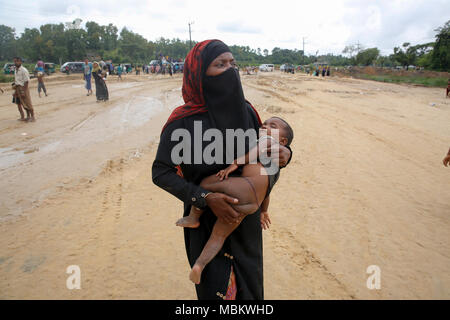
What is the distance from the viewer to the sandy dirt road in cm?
274

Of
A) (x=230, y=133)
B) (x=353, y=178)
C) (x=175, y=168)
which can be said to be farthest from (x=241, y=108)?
(x=353, y=178)

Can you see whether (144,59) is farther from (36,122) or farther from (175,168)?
(175,168)

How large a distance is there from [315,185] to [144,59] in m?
59.3

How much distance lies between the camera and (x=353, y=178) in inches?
200

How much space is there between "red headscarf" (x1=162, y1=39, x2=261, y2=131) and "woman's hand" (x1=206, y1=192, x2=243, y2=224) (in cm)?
45

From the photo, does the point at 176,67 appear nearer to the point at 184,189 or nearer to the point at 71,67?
the point at 71,67

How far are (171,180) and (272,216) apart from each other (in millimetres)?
2728

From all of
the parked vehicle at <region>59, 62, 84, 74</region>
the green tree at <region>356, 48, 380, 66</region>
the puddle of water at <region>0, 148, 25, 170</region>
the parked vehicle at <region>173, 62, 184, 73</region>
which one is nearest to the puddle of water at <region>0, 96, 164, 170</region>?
the puddle of water at <region>0, 148, 25, 170</region>

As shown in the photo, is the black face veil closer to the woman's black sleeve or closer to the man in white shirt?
the woman's black sleeve

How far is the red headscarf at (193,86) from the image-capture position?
1497 millimetres

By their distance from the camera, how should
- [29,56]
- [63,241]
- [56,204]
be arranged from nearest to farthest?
[63,241]
[56,204]
[29,56]

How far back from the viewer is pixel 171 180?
56.5 inches

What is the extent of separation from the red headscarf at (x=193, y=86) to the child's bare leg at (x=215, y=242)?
1.91ft

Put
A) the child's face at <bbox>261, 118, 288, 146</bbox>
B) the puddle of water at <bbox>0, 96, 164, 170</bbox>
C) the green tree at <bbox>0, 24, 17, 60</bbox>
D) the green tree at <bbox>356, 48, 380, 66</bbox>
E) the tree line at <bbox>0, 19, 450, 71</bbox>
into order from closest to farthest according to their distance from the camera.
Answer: the child's face at <bbox>261, 118, 288, 146</bbox>
the puddle of water at <bbox>0, 96, 164, 170</bbox>
the tree line at <bbox>0, 19, 450, 71</bbox>
the green tree at <bbox>356, 48, 380, 66</bbox>
the green tree at <bbox>0, 24, 17, 60</bbox>
